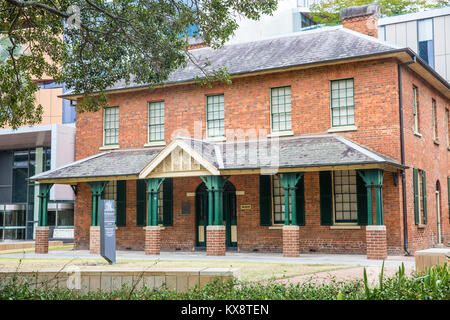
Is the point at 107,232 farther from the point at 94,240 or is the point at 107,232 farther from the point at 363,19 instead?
the point at 363,19

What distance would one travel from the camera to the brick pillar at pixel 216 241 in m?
19.8

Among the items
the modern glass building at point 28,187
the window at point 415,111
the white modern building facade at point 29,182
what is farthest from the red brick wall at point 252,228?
the modern glass building at point 28,187

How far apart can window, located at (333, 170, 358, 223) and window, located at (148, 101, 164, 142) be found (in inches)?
312

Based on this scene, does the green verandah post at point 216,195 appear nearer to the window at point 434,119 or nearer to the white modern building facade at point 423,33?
the window at point 434,119

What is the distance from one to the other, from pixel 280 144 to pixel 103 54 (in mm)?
8331

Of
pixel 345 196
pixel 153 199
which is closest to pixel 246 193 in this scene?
pixel 153 199

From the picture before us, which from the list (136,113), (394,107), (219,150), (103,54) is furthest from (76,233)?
(394,107)

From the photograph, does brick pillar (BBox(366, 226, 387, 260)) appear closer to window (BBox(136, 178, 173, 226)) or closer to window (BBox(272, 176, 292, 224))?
window (BBox(272, 176, 292, 224))

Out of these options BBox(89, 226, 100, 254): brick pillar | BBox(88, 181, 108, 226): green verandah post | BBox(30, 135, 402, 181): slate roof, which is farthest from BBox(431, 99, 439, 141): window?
BBox(89, 226, 100, 254): brick pillar

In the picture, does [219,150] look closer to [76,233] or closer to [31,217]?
[76,233]

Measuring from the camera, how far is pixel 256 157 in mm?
20375

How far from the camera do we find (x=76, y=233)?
25.6m

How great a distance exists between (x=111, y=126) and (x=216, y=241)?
8553 millimetres

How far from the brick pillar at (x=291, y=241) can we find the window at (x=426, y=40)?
26.7m
